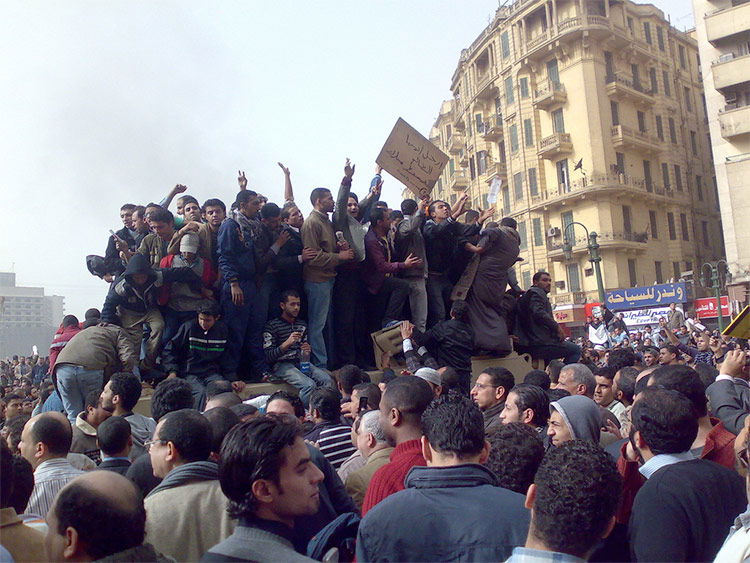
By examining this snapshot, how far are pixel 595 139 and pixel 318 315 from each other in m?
41.3

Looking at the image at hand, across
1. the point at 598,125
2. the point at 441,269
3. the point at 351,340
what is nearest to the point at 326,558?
the point at 351,340

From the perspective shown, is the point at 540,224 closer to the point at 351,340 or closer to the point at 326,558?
the point at 351,340

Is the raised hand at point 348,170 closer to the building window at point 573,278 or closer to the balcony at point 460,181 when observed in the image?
the building window at point 573,278

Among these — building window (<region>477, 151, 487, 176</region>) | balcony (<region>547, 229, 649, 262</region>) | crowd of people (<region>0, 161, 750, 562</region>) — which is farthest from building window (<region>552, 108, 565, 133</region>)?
crowd of people (<region>0, 161, 750, 562</region>)

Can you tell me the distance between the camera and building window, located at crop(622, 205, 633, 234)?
46.2 metres

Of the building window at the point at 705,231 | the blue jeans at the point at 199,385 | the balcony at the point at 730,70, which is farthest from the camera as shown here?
the building window at the point at 705,231

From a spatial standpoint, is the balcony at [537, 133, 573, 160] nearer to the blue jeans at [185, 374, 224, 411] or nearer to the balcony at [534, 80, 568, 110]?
the balcony at [534, 80, 568, 110]

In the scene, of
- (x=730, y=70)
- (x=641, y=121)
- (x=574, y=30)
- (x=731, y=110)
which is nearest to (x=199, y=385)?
(x=731, y=110)

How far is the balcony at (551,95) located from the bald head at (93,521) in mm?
46586

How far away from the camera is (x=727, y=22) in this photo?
122 ft

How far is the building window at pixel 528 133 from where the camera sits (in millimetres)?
47425

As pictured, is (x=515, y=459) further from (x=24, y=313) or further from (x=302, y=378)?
(x=24, y=313)

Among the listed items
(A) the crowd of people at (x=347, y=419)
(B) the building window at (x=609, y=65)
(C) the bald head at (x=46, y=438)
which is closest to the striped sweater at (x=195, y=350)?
(A) the crowd of people at (x=347, y=419)

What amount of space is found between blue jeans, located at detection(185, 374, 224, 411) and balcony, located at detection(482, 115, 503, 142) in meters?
46.6
